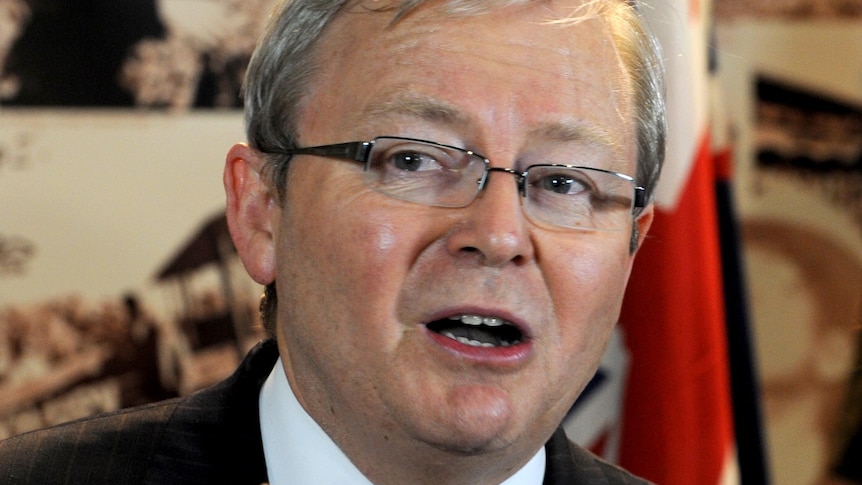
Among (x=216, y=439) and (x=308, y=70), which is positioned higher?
(x=308, y=70)

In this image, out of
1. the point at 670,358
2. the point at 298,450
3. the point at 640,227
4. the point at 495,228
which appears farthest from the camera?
the point at 670,358

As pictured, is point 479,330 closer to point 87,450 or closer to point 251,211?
point 251,211

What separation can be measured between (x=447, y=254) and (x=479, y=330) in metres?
0.14

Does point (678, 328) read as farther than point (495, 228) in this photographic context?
Yes

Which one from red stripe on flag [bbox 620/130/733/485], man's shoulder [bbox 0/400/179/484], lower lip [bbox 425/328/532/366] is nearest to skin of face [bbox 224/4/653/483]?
lower lip [bbox 425/328/532/366]

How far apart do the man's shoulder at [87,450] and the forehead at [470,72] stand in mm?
623

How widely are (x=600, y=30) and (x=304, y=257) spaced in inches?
23.7

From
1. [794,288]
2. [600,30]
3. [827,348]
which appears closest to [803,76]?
[794,288]

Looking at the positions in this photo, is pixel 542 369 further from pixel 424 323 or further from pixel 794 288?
pixel 794 288

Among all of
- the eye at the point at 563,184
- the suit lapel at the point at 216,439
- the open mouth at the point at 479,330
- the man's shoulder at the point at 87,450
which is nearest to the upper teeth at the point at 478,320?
Answer: the open mouth at the point at 479,330

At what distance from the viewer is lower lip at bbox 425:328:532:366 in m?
1.36

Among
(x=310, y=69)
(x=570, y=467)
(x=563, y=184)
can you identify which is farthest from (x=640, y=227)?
(x=310, y=69)

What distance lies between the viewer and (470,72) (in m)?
1.42

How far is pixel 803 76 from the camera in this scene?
3773 mm
